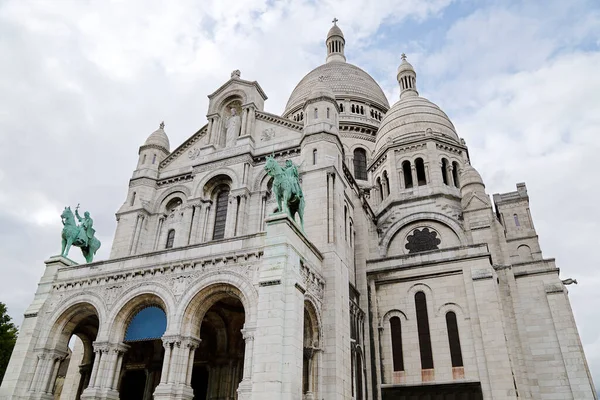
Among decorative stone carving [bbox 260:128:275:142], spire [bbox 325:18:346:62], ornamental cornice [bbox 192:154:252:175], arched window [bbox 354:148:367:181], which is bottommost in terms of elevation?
ornamental cornice [bbox 192:154:252:175]

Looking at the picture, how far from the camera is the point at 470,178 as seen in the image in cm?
2994

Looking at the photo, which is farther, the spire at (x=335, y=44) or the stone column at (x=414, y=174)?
the spire at (x=335, y=44)

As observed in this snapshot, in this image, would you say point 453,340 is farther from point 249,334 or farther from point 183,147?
point 183,147

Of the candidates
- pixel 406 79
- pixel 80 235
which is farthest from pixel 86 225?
pixel 406 79

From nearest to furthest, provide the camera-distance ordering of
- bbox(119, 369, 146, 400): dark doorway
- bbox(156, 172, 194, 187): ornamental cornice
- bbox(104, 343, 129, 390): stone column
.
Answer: bbox(104, 343, 129, 390): stone column
bbox(119, 369, 146, 400): dark doorway
bbox(156, 172, 194, 187): ornamental cornice

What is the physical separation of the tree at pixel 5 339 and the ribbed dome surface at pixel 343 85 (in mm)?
31089

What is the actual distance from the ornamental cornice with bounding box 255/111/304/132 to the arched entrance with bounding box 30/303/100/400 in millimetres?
14347

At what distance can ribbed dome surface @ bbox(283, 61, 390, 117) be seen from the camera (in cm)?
4806

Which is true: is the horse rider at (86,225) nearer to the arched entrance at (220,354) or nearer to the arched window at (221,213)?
the arched window at (221,213)

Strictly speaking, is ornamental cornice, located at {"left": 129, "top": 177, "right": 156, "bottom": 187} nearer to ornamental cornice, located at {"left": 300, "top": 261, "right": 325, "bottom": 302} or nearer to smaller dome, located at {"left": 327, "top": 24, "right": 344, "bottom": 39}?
ornamental cornice, located at {"left": 300, "top": 261, "right": 325, "bottom": 302}

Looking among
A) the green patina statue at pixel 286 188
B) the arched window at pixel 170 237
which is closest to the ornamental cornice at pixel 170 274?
the green patina statue at pixel 286 188

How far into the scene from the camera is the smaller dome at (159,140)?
31359 mm

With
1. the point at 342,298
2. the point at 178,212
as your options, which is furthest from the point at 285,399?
the point at 178,212

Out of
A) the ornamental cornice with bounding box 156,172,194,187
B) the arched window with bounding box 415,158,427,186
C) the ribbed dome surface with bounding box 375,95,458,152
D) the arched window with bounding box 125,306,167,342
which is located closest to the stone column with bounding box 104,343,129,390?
the arched window with bounding box 125,306,167,342
